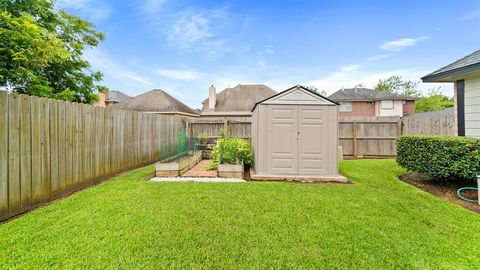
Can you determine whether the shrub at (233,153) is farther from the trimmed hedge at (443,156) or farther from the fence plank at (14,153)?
the trimmed hedge at (443,156)

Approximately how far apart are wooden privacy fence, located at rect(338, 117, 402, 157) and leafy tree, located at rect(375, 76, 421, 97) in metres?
27.5

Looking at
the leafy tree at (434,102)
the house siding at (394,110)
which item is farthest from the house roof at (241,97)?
the leafy tree at (434,102)

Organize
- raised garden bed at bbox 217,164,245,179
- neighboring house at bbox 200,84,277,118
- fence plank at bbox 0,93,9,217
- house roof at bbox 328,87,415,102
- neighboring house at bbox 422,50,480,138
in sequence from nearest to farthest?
fence plank at bbox 0,93,9,217 < neighboring house at bbox 422,50,480,138 < raised garden bed at bbox 217,164,245,179 < neighboring house at bbox 200,84,277,118 < house roof at bbox 328,87,415,102

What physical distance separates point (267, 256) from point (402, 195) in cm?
370

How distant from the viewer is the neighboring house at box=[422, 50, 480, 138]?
495cm

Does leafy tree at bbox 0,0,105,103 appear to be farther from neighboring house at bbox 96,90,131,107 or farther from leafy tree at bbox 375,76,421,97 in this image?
leafy tree at bbox 375,76,421,97

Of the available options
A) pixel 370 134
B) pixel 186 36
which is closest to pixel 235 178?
pixel 370 134

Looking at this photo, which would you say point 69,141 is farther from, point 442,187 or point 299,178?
point 442,187

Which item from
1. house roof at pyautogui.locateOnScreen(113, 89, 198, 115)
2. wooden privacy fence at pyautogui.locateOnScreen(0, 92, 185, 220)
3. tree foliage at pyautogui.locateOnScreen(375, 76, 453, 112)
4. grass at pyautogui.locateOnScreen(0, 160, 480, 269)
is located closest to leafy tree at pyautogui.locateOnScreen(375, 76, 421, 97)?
tree foliage at pyautogui.locateOnScreen(375, 76, 453, 112)

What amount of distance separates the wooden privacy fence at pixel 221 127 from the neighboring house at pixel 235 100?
8.63 metres

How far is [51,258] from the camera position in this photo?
2246 millimetres

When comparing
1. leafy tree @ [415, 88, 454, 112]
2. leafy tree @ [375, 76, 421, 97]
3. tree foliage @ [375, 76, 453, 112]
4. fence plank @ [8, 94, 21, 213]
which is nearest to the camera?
fence plank @ [8, 94, 21, 213]

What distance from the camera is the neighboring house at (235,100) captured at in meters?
19.6

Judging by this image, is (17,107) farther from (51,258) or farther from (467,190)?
(467,190)
